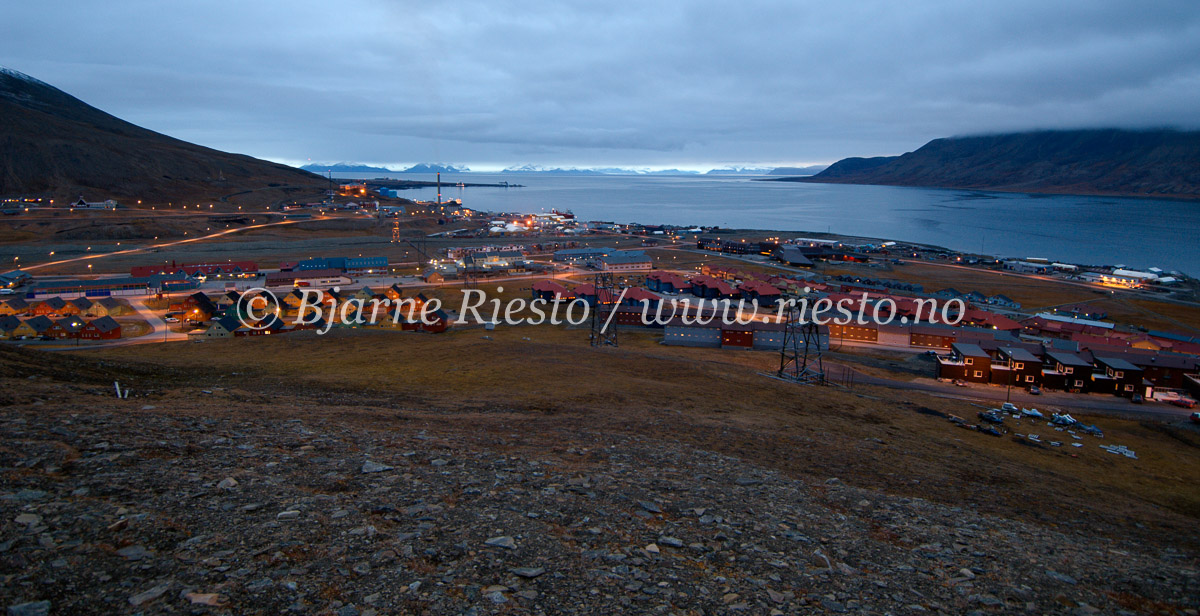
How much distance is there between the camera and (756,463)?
344 inches

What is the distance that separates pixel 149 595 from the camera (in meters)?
3.63

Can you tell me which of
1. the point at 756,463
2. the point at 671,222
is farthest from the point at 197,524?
the point at 671,222

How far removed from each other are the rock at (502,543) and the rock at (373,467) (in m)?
2.15

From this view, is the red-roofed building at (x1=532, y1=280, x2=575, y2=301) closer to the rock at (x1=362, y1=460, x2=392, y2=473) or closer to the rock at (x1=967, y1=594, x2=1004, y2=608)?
the rock at (x1=362, y1=460, x2=392, y2=473)

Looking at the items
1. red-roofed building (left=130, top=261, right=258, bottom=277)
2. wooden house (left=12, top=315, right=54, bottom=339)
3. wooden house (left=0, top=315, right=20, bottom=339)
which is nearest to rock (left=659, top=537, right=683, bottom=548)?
wooden house (left=12, top=315, right=54, bottom=339)

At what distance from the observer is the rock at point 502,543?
4.79m

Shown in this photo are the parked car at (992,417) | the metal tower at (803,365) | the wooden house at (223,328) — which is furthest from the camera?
the wooden house at (223,328)

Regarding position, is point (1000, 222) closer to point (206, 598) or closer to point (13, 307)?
point (206, 598)

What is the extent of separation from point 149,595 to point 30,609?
21.9 inches

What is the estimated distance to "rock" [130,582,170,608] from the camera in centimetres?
357

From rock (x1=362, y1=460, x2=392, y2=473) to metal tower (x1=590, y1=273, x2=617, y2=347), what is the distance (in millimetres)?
18141

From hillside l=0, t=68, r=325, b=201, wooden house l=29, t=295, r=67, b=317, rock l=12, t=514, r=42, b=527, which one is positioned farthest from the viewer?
hillside l=0, t=68, r=325, b=201

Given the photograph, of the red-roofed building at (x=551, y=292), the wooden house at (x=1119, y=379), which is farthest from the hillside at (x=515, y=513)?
the red-roofed building at (x=551, y=292)

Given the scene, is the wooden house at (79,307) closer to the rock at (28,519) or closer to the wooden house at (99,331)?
the wooden house at (99,331)
